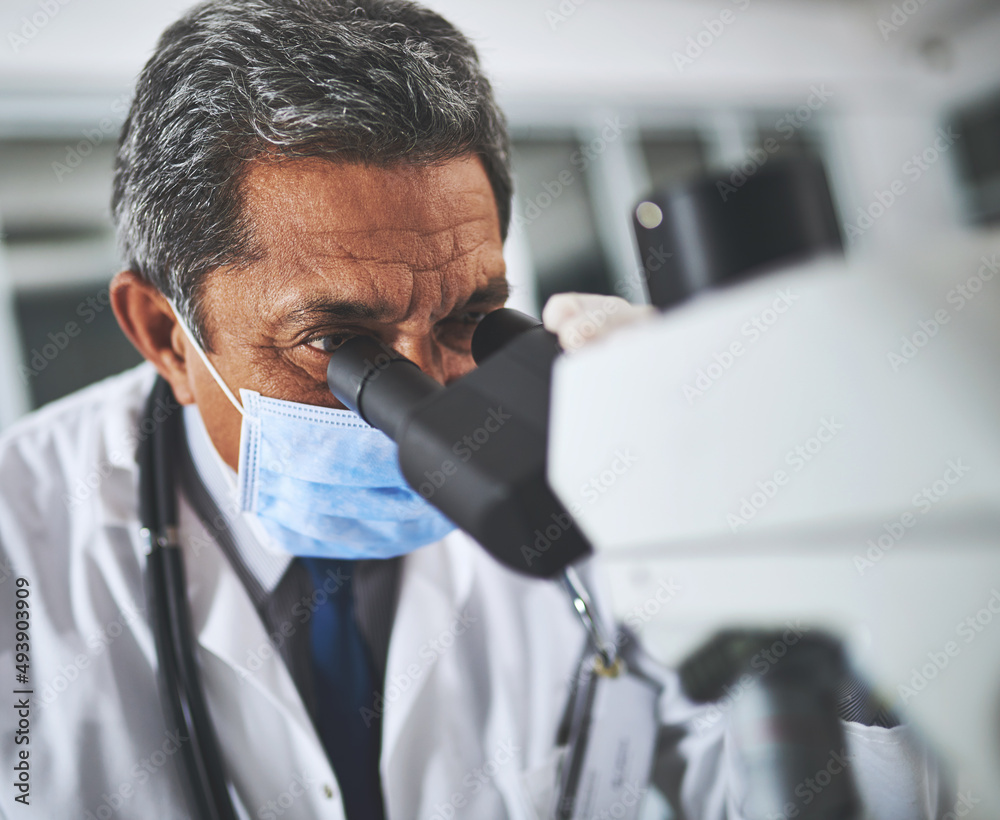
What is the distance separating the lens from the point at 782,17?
3.74m

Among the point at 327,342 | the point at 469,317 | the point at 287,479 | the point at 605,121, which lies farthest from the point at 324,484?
the point at 605,121

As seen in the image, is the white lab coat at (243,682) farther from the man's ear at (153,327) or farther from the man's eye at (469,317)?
the man's eye at (469,317)

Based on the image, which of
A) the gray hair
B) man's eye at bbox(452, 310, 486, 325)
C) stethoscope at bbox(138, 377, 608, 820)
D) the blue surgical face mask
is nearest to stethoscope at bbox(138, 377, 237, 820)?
stethoscope at bbox(138, 377, 608, 820)

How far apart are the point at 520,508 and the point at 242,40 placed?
0.72 metres

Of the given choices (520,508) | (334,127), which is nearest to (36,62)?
(334,127)

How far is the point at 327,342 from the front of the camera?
2.68 ft

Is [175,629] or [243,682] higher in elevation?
[175,629]

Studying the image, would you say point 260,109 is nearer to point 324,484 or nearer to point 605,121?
point 324,484

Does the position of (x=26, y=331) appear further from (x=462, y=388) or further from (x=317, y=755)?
(x=462, y=388)

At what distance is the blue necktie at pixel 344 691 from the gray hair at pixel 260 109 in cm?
41

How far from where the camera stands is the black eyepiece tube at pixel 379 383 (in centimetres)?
56

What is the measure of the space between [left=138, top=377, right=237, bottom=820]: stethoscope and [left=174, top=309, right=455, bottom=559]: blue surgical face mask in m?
0.11

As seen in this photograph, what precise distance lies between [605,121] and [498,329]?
2853 mm

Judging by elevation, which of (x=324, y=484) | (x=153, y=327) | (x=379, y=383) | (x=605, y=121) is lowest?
(x=324, y=484)
